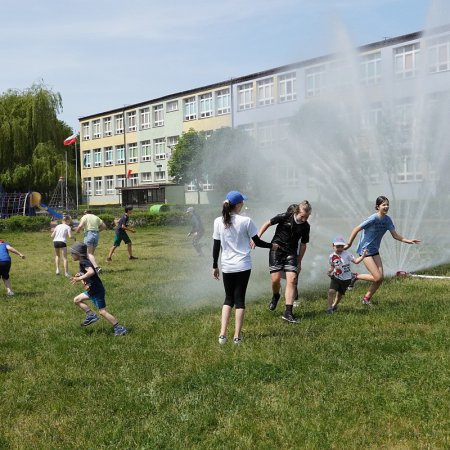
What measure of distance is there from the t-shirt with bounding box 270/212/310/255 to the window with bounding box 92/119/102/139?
79.6 metres

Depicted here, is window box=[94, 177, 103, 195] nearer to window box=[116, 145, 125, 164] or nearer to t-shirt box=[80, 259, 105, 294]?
window box=[116, 145, 125, 164]

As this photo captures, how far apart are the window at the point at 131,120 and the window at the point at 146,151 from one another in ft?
9.98

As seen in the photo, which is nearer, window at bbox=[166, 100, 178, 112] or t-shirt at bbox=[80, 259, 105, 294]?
t-shirt at bbox=[80, 259, 105, 294]

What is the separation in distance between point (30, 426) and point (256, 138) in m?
17.9

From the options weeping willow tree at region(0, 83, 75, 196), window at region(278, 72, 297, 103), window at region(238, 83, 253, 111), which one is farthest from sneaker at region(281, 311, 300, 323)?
weeping willow tree at region(0, 83, 75, 196)

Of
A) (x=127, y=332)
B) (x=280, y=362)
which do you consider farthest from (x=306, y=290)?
(x=280, y=362)

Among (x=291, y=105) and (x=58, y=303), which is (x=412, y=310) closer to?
(x=58, y=303)

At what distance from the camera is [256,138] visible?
21984 mm

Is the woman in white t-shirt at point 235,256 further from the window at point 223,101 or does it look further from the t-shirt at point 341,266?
the window at point 223,101

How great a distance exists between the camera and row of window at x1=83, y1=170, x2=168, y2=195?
7399 centimetres

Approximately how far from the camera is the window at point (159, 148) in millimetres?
72938

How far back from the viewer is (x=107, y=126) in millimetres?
84000

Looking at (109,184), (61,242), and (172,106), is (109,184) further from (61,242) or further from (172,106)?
(61,242)

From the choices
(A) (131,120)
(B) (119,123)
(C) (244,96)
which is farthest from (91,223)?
(B) (119,123)
